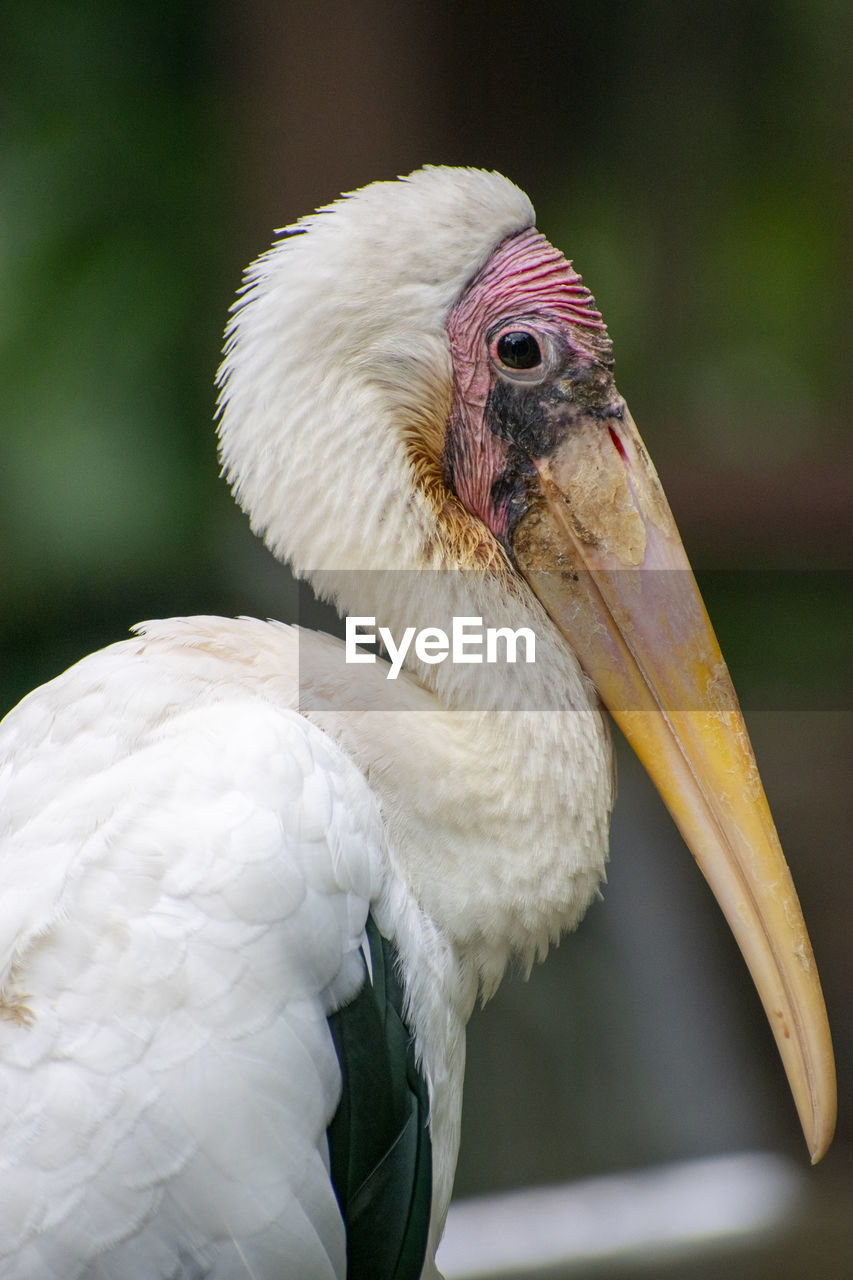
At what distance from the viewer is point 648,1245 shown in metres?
2.12

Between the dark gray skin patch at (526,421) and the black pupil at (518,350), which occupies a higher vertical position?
the black pupil at (518,350)

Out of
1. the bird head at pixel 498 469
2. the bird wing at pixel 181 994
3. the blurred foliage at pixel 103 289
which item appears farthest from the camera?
the blurred foliage at pixel 103 289

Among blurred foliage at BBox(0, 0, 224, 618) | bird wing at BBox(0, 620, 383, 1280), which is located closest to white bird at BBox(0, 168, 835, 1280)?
bird wing at BBox(0, 620, 383, 1280)

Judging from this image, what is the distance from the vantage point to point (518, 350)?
1051 mm

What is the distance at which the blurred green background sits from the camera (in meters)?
2.03

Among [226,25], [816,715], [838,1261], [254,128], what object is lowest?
[838,1261]

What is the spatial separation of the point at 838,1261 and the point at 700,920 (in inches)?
27.4

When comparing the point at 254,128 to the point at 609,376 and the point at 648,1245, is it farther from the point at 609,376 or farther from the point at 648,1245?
the point at 648,1245

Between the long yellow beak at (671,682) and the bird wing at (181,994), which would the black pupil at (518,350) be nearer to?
the long yellow beak at (671,682)

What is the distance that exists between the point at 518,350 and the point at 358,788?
42 cm

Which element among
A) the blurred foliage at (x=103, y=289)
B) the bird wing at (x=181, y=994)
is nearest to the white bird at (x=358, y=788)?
the bird wing at (x=181, y=994)

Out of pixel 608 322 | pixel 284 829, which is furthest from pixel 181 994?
pixel 608 322

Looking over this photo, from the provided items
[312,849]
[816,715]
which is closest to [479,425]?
[312,849]

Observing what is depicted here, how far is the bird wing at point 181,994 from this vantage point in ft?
2.52
